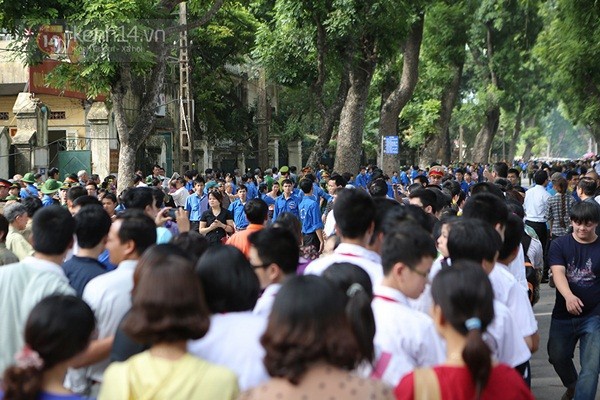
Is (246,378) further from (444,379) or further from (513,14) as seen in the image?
(513,14)

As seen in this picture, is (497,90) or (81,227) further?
(497,90)

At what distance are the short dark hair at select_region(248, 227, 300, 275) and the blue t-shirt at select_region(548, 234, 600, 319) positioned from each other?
8.35 ft

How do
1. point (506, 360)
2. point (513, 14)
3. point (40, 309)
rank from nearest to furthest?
point (40, 309)
point (506, 360)
point (513, 14)

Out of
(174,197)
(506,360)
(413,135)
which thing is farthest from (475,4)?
(506,360)

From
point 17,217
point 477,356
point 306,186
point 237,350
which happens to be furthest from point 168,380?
point 306,186

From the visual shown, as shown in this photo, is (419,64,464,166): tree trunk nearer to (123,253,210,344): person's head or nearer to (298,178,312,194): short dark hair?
(298,178,312,194): short dark hair

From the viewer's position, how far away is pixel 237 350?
11.9 feet

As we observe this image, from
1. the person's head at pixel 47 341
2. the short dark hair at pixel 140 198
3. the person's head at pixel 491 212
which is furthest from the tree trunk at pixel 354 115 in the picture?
the person's head at pixel 47 341

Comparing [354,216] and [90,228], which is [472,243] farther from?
[90,228]

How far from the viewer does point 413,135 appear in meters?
43.4

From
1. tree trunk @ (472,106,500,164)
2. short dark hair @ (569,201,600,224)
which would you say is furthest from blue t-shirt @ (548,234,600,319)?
tree trunk @ (472,106,500,164)

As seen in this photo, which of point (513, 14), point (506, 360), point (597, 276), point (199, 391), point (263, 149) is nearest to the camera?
point (199, 391)

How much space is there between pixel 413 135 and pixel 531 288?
36.8 meters

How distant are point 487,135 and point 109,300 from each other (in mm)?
44025
